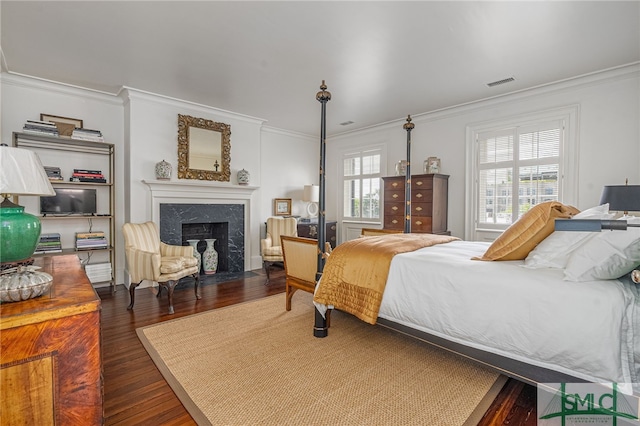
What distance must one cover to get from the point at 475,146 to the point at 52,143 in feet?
18.7

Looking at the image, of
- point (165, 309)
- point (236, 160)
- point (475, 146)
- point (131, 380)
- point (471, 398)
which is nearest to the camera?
point (471, 398)

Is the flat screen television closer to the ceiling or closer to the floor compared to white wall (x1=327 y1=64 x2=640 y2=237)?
closer to the floor

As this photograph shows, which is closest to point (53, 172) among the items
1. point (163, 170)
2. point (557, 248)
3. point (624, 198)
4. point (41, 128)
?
point (41, 128)

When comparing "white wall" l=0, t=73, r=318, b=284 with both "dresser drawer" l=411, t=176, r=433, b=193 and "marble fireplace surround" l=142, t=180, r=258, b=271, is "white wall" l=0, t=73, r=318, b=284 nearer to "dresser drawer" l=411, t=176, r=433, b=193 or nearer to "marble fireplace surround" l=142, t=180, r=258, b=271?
"marble fireplace surround" l=142, t=180, r=258, b=271

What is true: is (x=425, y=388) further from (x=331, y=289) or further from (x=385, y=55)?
(x=385, y=55)

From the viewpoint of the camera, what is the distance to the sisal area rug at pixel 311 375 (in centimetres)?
170

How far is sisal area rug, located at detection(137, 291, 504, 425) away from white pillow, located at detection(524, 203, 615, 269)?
0.83 metres

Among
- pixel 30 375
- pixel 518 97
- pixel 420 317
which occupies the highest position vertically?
pixel 518 97

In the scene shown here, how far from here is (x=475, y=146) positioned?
4621 millimetres

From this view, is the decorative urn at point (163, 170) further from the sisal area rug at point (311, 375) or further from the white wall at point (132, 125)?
the sisal area rug at point (311, 375)

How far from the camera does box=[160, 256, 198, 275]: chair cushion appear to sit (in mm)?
Answer: 3416

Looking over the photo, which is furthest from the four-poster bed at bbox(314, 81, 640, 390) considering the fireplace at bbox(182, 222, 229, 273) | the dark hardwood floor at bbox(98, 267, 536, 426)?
the fireplace at bbox(182, 222, 229, 273)

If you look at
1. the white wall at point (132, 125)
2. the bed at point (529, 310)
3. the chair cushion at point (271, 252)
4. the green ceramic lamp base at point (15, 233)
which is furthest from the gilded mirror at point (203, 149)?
the bed at point (529, 310)

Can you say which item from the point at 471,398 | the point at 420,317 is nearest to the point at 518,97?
the point at 420,317
